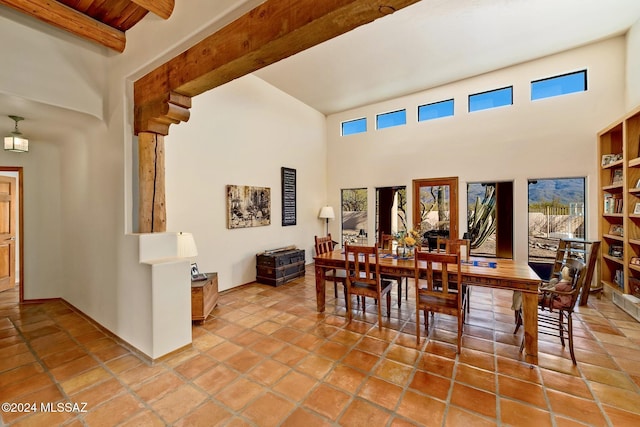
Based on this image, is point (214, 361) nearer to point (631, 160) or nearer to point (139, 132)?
point (139, 132)

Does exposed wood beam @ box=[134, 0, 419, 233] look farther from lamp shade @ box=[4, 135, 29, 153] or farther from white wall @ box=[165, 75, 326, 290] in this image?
lamp shade @ box=[4, 135, 29, 153]

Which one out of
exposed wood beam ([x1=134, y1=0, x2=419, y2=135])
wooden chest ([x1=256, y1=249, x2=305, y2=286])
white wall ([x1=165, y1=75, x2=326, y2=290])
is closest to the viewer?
exposed wood beam ([x1=134, y1=0, x2=419, y2=135])

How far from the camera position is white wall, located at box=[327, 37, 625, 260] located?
4332 mm

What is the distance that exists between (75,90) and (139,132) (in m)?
0.83

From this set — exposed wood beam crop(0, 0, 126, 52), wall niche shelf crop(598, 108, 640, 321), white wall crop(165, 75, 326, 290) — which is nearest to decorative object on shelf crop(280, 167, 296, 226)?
white wall crop(165, 75, 326, 290)

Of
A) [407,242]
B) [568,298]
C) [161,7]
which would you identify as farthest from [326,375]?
[161,7]

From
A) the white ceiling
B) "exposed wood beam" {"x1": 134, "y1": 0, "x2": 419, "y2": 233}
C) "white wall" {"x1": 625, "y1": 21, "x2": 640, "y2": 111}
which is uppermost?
the white ceiling

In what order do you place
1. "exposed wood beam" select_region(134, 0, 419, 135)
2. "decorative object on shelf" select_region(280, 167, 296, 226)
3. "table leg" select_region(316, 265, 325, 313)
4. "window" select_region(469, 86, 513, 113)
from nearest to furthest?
"exposed wood beam" select_region(134, 0, 419, 135)
"table leg" select_region(316, 265, 325, 313)
"window" select_region(469, 86, 513, 113)
"decorative object on shelf" select_region(280, 167, 296, 226)

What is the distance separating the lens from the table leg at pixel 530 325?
2326mm

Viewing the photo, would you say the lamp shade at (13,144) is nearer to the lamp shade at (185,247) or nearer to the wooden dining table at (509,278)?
the lamp shade at (185,247)

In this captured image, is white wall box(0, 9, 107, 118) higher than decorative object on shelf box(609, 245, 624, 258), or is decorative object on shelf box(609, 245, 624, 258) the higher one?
white wall box(0, 9, 107, 118)

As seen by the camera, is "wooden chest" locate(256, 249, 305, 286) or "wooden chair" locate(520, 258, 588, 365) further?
"wooden chest" locate(256, 249, 305, 286)

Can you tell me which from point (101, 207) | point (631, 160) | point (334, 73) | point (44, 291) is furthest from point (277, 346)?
point (631, 160)

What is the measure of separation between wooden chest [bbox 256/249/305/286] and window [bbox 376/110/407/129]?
3.72 metres
